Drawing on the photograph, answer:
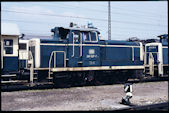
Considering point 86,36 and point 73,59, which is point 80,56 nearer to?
point 73,59

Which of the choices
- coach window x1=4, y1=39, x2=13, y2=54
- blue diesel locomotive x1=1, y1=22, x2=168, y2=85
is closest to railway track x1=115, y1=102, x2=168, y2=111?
blue diesel locomotive x1=1, y1=22, x2=168, y2=85

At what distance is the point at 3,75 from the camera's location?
1077cm

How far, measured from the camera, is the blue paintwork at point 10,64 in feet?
36.1

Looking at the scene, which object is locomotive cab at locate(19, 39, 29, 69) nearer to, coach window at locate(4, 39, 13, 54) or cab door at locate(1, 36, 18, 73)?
cab door at locate(1, 36, 18, 73)

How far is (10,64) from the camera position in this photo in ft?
36.4

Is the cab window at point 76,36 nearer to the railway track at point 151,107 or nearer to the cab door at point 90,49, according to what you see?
the cab door at point 90,49

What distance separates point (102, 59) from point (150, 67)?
4.70m

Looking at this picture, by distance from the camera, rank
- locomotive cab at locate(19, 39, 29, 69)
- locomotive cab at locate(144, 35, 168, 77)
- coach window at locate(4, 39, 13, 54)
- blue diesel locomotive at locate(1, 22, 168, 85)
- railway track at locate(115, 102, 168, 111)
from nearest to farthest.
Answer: railway track at locate(115, 102, 168, 111) → coach window at locate(4, 39, 13, 54) → blue diesel locomotive at locate(1, 22, 168, 85) → locomotive cab at locate(19, 39, 29, 69) → locomotive cab at locate(144, 35, 168, 77)

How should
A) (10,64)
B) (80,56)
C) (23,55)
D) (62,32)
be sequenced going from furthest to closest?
(23,55)
(62,32)
(80,56)
(10,64)

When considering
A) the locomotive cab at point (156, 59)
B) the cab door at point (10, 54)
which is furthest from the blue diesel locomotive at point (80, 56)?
the locomotive cab at point (156, 59)

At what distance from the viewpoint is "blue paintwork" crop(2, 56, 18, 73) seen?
10992mm

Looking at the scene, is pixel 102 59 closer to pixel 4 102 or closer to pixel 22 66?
pixel 22 66

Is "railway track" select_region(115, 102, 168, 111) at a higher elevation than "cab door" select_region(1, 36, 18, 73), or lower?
lower

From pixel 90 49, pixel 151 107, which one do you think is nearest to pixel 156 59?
pixel 90 49
